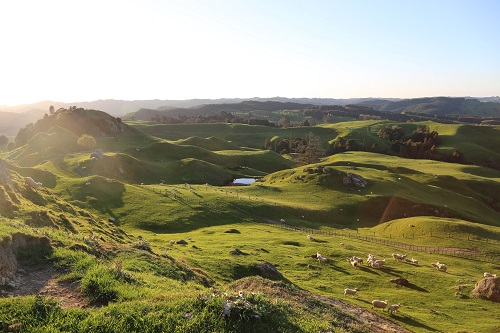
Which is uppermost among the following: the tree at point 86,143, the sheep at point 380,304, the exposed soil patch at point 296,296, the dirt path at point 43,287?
the tree at point 86,143

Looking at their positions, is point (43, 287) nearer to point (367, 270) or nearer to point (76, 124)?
point (367, 270)

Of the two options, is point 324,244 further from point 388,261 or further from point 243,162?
point 243,162

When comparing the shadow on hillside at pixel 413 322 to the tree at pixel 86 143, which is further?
the tree at pixel 86 143

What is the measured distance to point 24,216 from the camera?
30.9 metres

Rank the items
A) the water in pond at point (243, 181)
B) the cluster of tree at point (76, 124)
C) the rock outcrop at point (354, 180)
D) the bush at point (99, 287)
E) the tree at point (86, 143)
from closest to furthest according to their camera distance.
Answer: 1. the bush at point (99, 287)
2. the rock outcrop at point (354, 180)
3. the water in pond at point (243, 181)
4. the tree at point (86, 143)
5. the cluster of tree at point (76, 124)

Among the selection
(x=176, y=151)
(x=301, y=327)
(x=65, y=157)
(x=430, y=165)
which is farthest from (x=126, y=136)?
(x=301, y=327)

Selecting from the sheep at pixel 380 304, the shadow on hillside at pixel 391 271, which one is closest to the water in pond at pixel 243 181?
the shadow on hillside at pixel 391 271

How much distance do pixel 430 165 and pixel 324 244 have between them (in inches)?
4859

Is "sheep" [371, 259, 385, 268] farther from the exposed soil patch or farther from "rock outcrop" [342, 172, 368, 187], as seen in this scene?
"rock outcrop" [342, 172, 368, 187]

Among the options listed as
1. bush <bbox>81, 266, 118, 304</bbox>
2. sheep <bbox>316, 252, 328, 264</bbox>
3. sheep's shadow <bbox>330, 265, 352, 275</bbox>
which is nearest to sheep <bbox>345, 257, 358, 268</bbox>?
sheep's shadow <bbox>330, 265, 352, 275</bbox>

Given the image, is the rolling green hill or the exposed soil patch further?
the exposed soil patch

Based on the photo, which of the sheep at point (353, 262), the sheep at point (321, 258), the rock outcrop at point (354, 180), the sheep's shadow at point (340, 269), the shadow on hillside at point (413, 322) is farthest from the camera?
the rock outcrop at point (354, 180)

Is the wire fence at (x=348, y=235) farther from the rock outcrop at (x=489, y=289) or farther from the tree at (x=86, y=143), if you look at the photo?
the tree at (x=86, y=143)

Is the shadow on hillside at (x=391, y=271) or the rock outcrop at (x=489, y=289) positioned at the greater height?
the rock outcrop at (x=489, y=289)
